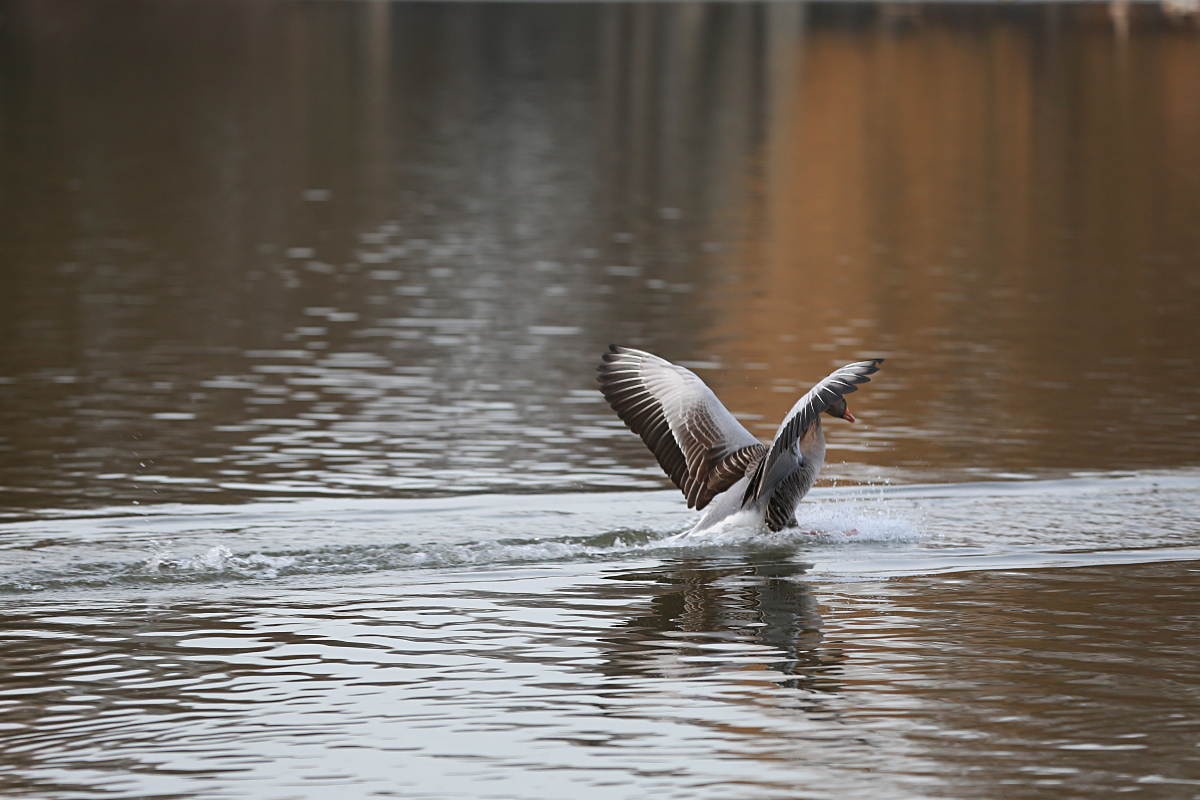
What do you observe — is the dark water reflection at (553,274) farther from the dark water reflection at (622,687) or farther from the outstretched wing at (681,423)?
the dark water reflection at (622,687)

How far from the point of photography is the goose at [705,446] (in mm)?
13820

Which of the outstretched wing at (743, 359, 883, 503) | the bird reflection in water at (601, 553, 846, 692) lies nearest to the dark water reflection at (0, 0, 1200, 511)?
the bird reflection in water at (601, 553, 846, 692)

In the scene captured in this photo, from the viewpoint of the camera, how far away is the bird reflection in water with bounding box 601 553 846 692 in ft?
35.7

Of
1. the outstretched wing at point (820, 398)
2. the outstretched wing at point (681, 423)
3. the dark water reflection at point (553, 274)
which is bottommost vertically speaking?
the dark water reflection at point (553, 274)

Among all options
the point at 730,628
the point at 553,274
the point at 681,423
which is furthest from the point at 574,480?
the point at 553,274

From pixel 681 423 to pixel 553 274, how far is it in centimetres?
1565

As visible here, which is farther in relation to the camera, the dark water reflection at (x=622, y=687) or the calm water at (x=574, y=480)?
the calm water at (x=574, y=480)

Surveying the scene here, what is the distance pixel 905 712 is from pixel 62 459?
9150mm

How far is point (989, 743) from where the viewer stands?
9648mm

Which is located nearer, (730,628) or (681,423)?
(730,628)

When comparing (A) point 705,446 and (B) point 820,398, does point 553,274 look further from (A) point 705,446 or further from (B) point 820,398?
(B) point 820,398

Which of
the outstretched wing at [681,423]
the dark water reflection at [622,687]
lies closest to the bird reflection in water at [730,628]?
the dark water reflection at [622,687]

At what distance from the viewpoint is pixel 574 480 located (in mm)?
16250

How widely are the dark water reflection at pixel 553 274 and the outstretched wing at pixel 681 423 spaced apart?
2.11 metres
